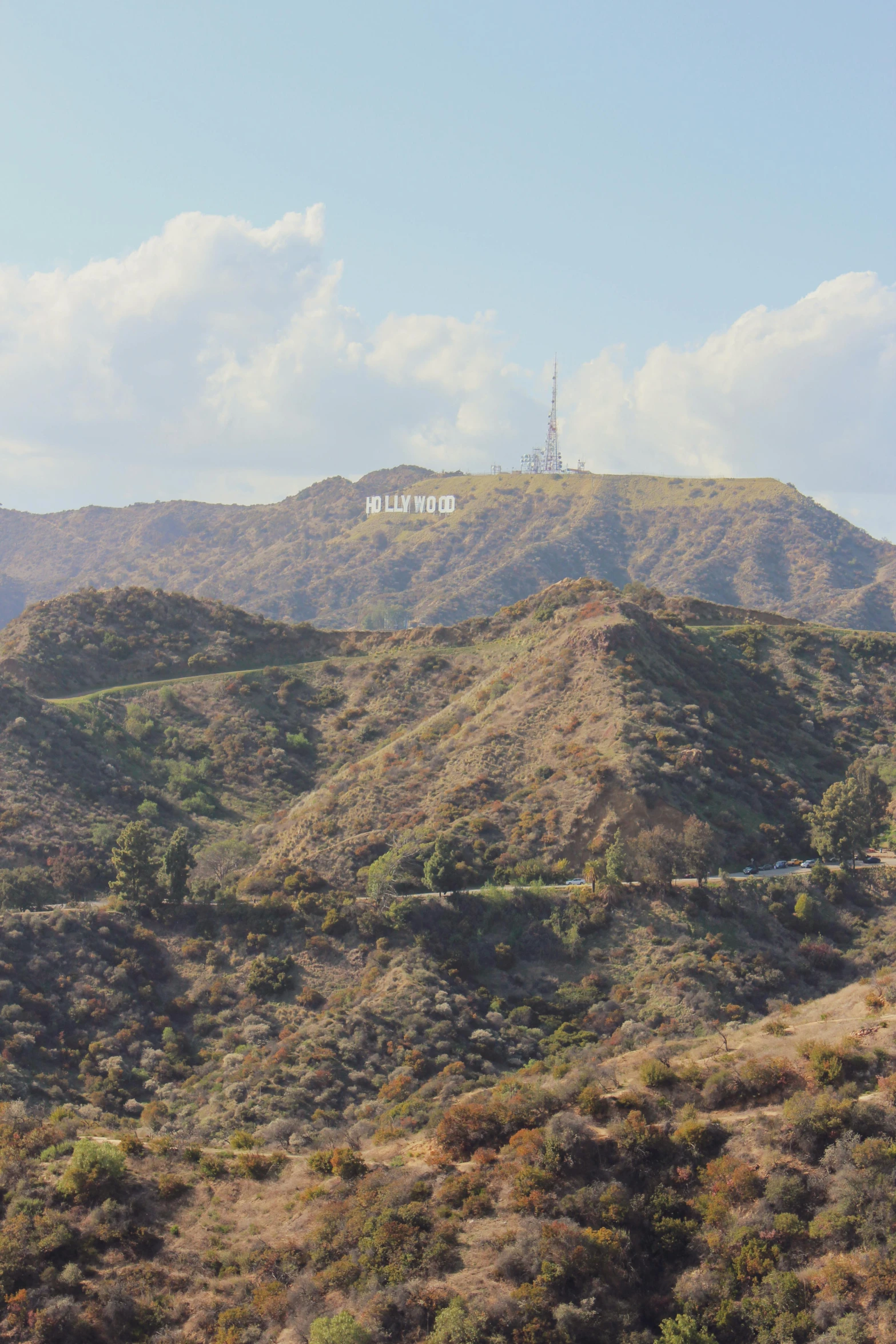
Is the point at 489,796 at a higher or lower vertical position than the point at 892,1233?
higher

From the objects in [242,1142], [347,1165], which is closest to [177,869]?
[242,1142]

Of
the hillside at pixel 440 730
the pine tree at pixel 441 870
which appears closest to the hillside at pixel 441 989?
the hillside at pixel 440 730

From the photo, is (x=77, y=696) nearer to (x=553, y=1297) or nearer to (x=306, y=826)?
(x=306, y=826)

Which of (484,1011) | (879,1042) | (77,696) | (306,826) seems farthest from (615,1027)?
(77,696)

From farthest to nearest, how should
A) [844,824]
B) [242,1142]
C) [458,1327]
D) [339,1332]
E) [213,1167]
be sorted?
[844,824] → [242,1142] → [213,1167] → [339,1332] → [458,1327]

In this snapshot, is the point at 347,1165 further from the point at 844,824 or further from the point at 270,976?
the point at 844,824

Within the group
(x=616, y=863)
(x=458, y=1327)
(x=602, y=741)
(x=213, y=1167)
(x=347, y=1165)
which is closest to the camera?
(x=458, y=1327)

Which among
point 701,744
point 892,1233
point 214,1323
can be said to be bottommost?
point 214,1323

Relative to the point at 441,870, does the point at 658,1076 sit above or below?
below
